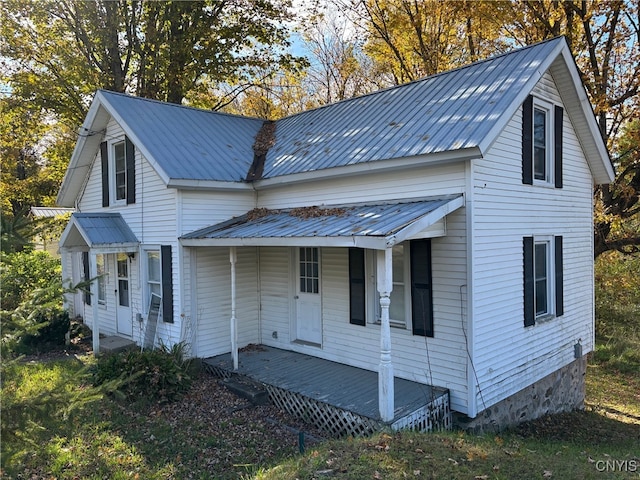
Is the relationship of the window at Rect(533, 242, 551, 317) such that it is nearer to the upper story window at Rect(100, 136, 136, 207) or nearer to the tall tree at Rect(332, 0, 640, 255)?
the tall tree at Rect(332, 0, 640, 255)

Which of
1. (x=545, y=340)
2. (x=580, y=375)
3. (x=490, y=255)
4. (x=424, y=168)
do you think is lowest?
(x=580, y=375)

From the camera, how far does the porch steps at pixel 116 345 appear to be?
10648mm

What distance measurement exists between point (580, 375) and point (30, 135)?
73.1 ft

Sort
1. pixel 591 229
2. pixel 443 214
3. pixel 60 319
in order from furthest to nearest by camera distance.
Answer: pixel 60 319 → pixel 591 229 → pixel 443 214

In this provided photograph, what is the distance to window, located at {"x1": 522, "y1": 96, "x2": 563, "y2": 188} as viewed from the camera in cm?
859

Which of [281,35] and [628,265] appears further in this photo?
[281,35]

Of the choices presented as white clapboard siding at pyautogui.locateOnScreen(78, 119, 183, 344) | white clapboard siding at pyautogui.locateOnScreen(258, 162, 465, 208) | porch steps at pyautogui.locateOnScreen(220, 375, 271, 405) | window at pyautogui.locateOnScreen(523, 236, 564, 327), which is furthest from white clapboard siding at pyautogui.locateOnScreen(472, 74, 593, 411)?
white clapboard siding at pyautogui.locateOnScreen(78, 119, 183, 344)

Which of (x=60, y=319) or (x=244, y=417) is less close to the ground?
(x=60, y=319)

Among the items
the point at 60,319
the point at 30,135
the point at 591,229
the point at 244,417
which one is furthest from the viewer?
the point at 30,135

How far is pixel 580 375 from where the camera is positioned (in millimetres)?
10711

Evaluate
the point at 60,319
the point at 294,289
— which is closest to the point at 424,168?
the point at 294,289

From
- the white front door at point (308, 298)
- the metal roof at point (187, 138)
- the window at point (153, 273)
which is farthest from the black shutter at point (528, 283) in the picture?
the window at point (153, 273)

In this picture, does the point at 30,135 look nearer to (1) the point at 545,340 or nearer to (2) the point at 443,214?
(2) the point at 443,214

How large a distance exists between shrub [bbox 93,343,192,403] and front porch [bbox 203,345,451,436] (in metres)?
1.17
